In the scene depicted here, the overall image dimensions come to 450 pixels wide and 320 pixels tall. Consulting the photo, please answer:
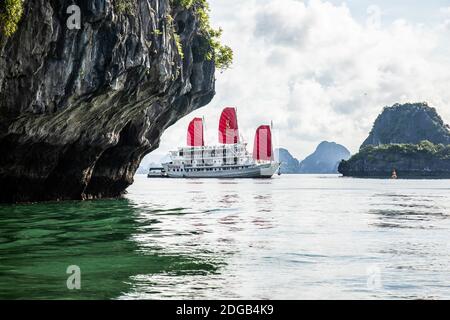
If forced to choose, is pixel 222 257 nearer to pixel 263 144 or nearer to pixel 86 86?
pixel 86 86

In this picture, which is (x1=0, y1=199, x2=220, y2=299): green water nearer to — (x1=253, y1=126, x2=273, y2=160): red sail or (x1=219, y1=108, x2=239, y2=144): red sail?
(x1=219, y1=108, x2=239, y2=144): red sail

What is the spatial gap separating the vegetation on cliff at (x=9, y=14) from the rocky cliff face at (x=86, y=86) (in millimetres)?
938

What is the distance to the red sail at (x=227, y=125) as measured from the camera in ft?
427

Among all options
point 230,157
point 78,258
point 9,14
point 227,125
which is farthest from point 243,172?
point 78,258

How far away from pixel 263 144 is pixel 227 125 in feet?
30.1

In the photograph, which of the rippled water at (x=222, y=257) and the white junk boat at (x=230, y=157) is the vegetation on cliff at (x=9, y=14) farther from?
the white junk boat at (x=230, y=157)

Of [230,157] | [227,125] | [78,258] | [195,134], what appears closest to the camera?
[78,258]

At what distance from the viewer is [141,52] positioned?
30.2 meters

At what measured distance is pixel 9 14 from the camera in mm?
21312

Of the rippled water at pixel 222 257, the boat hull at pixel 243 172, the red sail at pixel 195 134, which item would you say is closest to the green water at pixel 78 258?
Result: the rippled water at pixel 222 257

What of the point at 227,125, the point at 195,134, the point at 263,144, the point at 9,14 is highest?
the point at 227,125

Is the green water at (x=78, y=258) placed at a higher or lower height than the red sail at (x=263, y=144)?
lower

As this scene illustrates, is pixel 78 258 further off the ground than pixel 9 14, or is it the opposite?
pixel 9 14

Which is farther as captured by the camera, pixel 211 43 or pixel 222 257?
pixel 211 43
